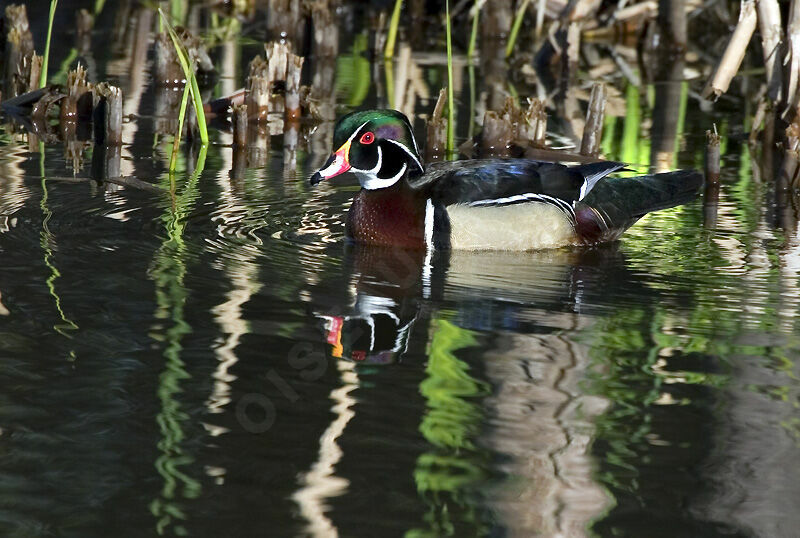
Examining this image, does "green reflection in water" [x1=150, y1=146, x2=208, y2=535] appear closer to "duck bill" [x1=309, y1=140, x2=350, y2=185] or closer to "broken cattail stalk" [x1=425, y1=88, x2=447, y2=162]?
"duck bill" [x1=309, y1=140, x2=350, y2=185]

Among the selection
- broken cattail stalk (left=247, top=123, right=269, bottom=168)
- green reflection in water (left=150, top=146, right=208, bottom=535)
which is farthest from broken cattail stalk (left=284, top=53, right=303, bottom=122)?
green reflection in water (left=150, top=146, right=208, bottom=535)

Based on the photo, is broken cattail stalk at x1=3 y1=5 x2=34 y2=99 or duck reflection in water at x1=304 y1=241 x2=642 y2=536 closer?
duck reflection in water at x1=304 y1=241 x2=642 y2=536

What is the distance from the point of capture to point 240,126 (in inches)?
372

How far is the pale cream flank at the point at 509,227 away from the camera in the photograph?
6.90 meters

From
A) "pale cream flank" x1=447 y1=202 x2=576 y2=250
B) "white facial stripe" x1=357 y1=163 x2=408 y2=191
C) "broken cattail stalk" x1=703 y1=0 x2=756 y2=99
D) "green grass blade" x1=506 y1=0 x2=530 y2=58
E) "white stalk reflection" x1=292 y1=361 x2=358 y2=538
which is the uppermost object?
"green grass blade" x1=506 y1=0 x2=530 y2=58

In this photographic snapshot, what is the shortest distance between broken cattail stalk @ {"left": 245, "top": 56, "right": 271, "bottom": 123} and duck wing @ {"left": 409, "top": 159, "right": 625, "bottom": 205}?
3.42m

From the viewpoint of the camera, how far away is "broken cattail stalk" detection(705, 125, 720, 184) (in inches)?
338

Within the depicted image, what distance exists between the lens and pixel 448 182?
696 centimetres

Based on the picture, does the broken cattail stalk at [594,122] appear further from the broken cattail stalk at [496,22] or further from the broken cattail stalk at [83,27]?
the broken cattail stalk at [83,27]

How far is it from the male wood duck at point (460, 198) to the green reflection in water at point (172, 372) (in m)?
0.85

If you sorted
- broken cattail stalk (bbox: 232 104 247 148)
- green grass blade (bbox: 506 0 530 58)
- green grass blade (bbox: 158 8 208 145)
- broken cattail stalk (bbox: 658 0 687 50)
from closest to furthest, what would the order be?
green grass blade (bbox: 158 8 208 145) → broken cattail stalk (bbox: 232 104 247 148) → green grass blade (bbox: 506 0 530 58) → broken cattail stalk (bbox: 658 0 687 50)

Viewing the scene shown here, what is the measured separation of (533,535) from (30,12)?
42.4ft

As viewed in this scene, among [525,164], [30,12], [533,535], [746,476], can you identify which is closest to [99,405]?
[533,535]

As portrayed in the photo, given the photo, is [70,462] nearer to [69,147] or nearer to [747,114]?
[69,147]
